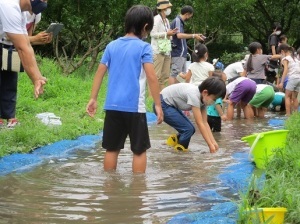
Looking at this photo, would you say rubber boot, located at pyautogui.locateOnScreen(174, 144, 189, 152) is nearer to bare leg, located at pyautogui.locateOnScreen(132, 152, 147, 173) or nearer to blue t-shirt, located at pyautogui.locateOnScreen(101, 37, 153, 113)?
bare leg, located at pyautogui.locateOnScreen(132, 152, 147, 173)

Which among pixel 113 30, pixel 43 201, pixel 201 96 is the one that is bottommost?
pixel 43 201

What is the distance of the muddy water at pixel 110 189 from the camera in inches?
173

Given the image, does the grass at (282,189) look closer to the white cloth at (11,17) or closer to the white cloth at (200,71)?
the white cloth at (11,17)

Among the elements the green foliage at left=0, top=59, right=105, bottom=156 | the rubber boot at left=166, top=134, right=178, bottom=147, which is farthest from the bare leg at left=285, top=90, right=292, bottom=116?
the rubber boot at left=166, top=134, right=178, bottom=147

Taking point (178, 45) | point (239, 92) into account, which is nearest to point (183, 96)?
point (239, 92)

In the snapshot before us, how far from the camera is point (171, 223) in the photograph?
162 inches

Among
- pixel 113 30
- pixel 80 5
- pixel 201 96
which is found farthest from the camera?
pixel 113 30

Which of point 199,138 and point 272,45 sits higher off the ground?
point 272,45

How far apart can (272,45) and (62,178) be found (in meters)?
13.6

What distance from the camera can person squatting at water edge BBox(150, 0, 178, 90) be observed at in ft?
36.6

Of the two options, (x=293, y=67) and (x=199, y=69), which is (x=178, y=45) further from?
(x=293, y=67)

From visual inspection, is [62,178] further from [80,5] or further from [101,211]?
[80,5]

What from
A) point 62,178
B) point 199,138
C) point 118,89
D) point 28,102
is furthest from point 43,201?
point 28,102

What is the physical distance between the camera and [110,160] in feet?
19.2
